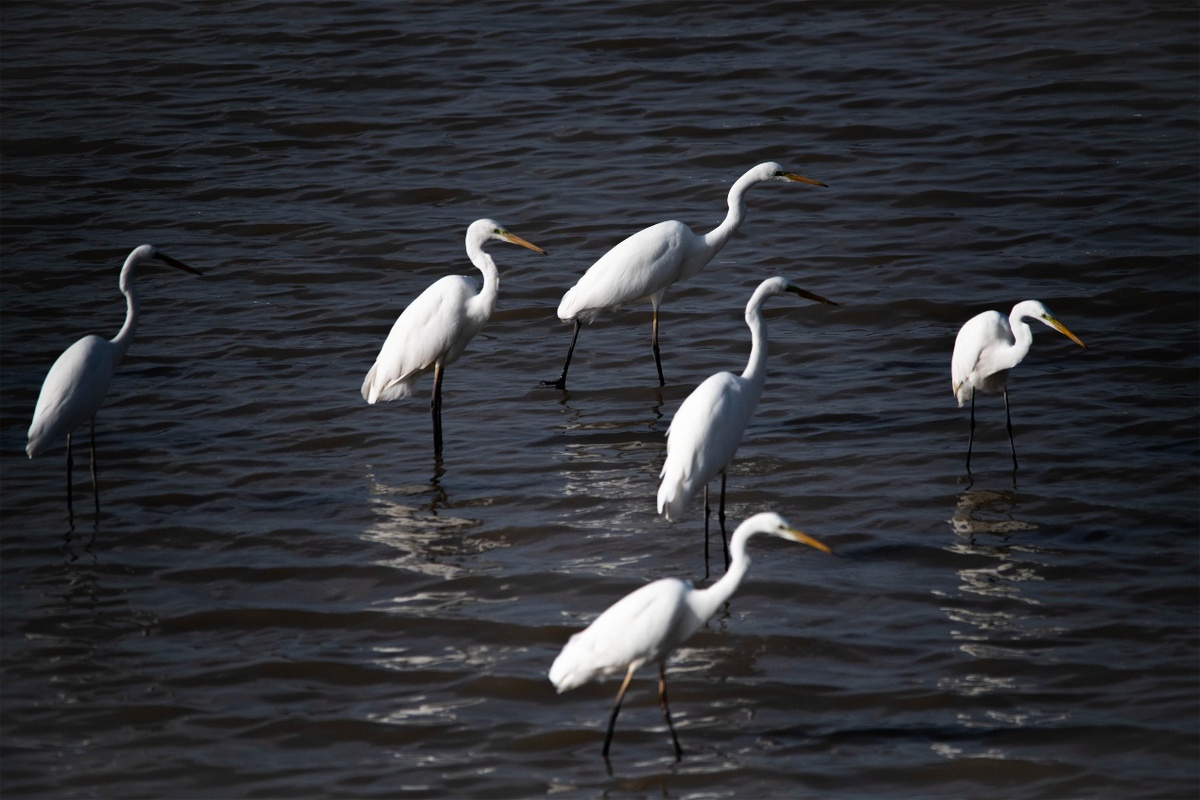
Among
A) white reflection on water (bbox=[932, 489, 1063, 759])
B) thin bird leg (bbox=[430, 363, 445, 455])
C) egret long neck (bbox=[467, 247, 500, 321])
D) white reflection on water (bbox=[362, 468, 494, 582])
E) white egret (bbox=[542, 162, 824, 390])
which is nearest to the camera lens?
white reflection on water (bbox=[932, 489, 1063, 759])

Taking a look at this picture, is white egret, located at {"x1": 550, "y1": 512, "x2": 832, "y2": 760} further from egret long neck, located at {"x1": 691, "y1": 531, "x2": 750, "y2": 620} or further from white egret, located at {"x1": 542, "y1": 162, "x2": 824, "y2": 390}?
white egret, located at {"x1": 542, "y1": 162, "x2": 824, "y2": 390}

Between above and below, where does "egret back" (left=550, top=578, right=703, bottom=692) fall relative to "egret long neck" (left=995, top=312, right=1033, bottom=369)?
below

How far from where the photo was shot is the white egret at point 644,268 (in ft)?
29.1

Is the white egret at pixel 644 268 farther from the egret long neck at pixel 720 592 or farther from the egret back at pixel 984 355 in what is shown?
the egret long neck at pixel 720 592

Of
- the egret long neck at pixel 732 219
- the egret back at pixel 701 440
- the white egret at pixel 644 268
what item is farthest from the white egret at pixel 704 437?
the egret long neck at pixel 732 219

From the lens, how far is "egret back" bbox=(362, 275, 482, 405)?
7883 mm

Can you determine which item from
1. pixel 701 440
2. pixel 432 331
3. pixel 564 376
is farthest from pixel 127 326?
pixel 701 440

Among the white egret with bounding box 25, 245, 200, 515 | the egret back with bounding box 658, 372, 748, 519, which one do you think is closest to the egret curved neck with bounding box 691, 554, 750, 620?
the egret back with bounding box 658, 372, 748, 519

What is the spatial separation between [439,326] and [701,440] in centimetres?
237

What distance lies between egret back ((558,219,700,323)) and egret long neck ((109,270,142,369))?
8.97ft

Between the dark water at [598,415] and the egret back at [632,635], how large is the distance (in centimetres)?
43

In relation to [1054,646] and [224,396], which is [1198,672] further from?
[224,396]

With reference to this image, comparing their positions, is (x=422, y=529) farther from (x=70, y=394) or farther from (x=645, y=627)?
(x=645, y=627)

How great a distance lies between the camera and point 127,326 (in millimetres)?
7359
